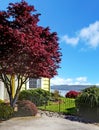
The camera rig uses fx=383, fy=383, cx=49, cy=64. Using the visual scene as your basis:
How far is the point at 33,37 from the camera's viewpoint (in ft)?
70.5

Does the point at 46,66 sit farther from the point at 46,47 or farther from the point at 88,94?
the point at 88,94

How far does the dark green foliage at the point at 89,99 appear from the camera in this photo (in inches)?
907

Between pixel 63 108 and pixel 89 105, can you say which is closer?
pixel 89 105

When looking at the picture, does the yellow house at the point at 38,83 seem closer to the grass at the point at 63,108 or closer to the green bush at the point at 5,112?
the grass at the point at 63,108

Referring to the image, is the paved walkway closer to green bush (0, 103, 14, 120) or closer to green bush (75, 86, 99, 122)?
green bush (0, 103, 14, 120)

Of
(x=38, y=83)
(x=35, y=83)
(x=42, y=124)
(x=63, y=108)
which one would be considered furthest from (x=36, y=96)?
(x=42, y=124)

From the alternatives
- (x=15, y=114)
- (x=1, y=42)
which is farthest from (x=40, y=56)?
(x=15, y=114)

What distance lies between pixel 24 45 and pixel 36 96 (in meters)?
8.68

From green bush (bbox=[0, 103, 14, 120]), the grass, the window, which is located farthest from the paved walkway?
the window

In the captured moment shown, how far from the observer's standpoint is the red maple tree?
68.6 ft

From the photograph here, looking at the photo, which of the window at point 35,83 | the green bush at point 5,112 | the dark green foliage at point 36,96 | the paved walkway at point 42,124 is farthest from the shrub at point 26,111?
the window at point 35,83

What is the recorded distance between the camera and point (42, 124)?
1984cm

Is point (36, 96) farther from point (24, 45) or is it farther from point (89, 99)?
point (24, 45)

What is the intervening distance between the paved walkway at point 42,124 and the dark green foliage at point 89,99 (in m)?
2.20
